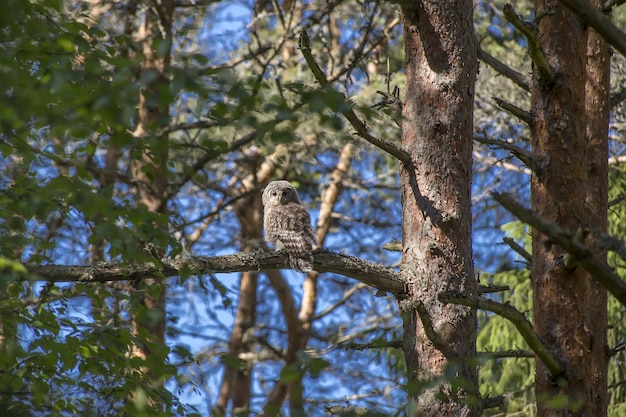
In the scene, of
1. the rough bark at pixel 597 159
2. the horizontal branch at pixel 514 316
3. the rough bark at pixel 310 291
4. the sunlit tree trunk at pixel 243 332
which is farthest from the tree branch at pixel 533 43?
the sunlit tree trunk at pixel 243 332

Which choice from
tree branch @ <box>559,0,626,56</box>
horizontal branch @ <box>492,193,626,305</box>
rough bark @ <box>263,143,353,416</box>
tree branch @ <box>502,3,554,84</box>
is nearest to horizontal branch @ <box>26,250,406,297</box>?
tree branch @ <box>502,3,554,84</box>

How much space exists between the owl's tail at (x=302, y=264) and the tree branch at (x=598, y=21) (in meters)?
2.46

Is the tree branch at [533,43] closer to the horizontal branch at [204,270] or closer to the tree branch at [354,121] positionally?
the tree branch at [354,121]

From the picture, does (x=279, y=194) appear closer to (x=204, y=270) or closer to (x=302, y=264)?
(x=302, y=264)

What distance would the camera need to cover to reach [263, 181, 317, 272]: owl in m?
5.27

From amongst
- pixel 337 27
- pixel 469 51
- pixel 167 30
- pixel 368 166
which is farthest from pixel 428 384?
pixel 337 27

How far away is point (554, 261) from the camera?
15.4ft

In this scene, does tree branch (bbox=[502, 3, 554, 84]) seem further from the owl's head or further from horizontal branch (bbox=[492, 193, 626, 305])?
the owl's head

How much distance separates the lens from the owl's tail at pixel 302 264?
5.07 metres

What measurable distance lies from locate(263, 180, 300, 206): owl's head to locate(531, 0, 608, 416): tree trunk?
3189mm

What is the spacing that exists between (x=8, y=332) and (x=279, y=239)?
2.65 m

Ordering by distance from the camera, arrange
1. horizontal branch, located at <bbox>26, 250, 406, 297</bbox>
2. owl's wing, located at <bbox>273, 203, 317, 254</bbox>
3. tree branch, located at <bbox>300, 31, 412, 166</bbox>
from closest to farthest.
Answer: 1. tree branch, located at <bbox>300, 31, 412, 166</bbox>
2. horizontal branch, located at <bbox>26, 250, 406, 297</bbox>
3. owl's wing, located at <bbox>273, 203, 317, 254</bbox>

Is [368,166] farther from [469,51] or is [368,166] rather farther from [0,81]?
[0,81]

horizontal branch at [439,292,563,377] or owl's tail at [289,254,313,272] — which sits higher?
owl's tail at [289,254,313,272]
